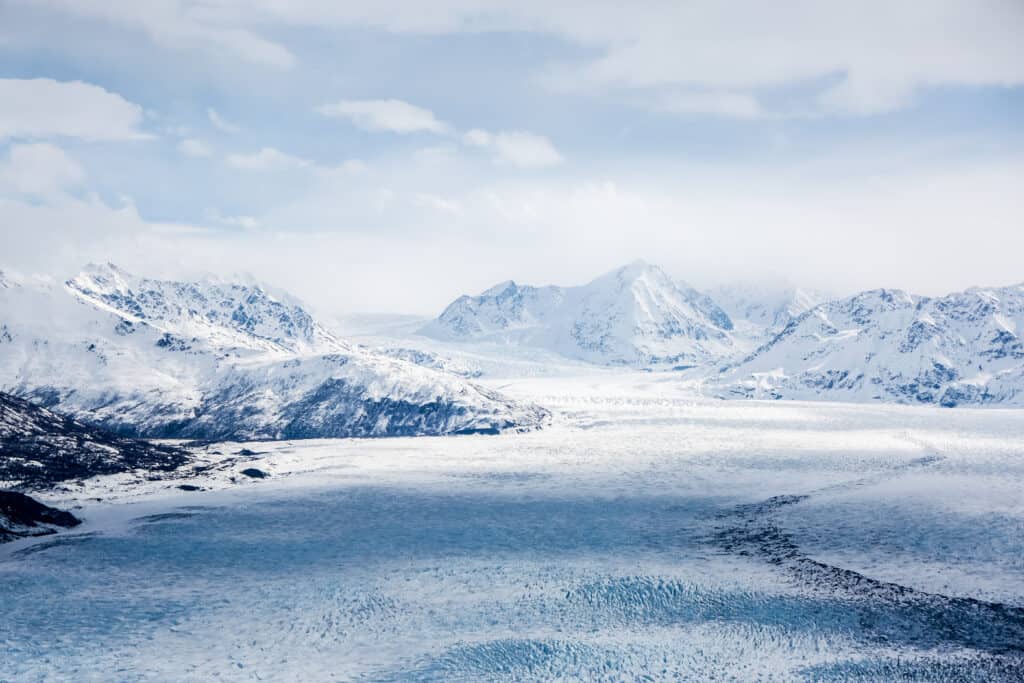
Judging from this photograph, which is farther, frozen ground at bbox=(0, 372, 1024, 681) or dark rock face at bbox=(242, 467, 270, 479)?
dark rock face at bbox=(242, 467, 270, 479)

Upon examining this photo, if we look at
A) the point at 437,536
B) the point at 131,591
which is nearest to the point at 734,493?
the point at 437,536

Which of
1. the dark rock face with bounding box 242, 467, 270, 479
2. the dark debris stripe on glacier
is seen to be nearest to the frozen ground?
the dark debris stripe on glacier

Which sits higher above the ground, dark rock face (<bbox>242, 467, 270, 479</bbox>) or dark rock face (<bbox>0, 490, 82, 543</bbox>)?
dark rock face (<bbox>0, 490, 82, 543</bbox>)

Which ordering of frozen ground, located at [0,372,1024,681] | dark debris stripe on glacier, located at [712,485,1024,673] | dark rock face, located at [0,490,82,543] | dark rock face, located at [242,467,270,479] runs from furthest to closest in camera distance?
1. dark rock face, located at [242,467,270,479]
2. dark rock face, located at [0,490,82,543]
3. dark debris stripe on glacier, located at [712,485,1024,673]
4. frozen ground, located at [0,372,1024,681]

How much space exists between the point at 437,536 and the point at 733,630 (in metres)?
55.0

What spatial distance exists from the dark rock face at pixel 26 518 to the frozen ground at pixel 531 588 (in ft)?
16.2

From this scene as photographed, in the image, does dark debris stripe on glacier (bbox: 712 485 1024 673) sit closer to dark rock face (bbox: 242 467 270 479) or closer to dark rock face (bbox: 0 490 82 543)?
dark rock face (bbox: 0 490 82 543)

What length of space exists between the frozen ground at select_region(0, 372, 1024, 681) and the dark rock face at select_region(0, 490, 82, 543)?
16.2 ft

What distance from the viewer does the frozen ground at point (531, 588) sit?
71500mm

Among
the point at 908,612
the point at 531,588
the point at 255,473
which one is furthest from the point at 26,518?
the point at 908,612

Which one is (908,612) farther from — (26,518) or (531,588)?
(26,518)

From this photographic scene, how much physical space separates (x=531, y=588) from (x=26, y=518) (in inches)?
3612

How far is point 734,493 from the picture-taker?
512 ft

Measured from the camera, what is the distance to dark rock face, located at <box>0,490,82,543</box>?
120062 mm
